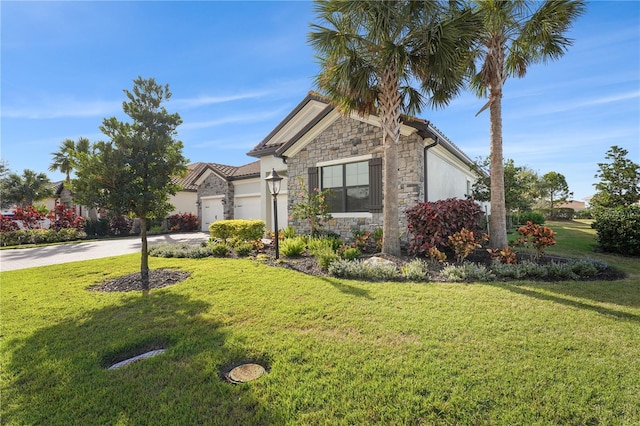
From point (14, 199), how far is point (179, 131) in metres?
28.0

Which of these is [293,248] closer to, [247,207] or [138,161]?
[138,161]

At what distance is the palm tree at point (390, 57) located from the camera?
6.89 meters

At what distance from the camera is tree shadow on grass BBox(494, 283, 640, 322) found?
413 cm

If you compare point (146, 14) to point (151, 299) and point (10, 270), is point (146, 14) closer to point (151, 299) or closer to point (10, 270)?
point (151, 299)

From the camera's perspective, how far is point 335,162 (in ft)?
36.5

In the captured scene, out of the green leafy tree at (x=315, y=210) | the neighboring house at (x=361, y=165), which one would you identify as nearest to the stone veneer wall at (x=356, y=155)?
the neighboring house at (x=361, y=165)

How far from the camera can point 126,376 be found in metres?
2.76

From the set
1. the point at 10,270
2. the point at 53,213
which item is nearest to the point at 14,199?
the point at 53,213

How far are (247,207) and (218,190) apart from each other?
2933 millimetres

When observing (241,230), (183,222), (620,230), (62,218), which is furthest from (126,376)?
(183,222)

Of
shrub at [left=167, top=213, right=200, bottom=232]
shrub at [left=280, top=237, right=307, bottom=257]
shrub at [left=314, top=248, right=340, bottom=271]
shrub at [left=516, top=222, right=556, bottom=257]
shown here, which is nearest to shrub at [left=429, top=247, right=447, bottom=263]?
shrub at [left=516, top=222, right=556, bottom=257]

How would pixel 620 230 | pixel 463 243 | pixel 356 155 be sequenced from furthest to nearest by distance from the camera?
pixel 356 155
pixel 620 230
pixel 463 243

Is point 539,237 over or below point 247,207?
below

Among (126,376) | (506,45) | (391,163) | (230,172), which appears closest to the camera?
(126,376)
